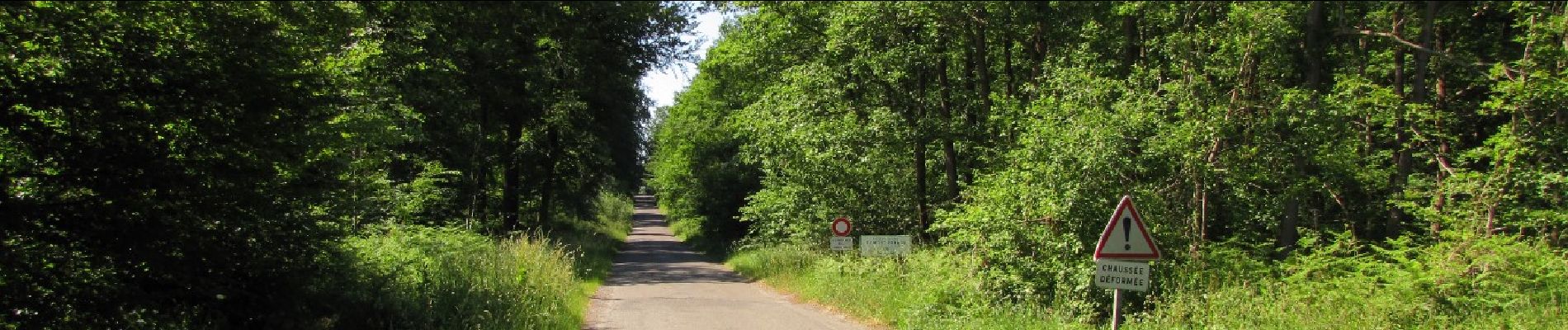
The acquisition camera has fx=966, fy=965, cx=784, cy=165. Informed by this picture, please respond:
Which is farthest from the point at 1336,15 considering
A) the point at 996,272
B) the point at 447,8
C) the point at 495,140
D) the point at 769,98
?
the point at 495,140

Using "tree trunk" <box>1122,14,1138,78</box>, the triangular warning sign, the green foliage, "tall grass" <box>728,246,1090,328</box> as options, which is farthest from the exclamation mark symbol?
"tree trunk" <box>1122,14,1138,78</box>

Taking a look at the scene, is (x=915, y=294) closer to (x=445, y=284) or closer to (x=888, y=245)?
(x=888, y=245)

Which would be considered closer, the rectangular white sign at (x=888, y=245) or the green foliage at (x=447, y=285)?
the green foliage at (x=447, y=285)

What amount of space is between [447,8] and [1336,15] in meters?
14.3

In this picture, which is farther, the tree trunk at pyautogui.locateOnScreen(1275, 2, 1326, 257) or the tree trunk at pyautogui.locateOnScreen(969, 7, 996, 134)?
the tree trunk at pyautogui.locateOnScreen(969, 7, 996, 134)

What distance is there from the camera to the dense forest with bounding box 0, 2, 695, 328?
257 inches

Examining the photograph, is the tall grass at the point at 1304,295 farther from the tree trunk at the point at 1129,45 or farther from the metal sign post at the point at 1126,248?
the tree trunk at the point at 1129,45

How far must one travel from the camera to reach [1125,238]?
8.27m

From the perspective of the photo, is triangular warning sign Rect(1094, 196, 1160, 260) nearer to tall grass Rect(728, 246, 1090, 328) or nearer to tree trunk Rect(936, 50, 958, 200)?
tall grass Rect(728, 246, 1090, 328)

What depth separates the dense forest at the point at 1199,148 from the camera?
34.7 feet

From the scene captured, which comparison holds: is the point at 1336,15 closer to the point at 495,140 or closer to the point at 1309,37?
the point at 1309,37

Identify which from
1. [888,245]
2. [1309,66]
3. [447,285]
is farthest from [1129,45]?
[447,285]

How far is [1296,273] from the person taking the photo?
1048cm

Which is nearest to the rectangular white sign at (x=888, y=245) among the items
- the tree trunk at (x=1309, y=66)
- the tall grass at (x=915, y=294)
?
the tall grass at (x=915, y=294)
